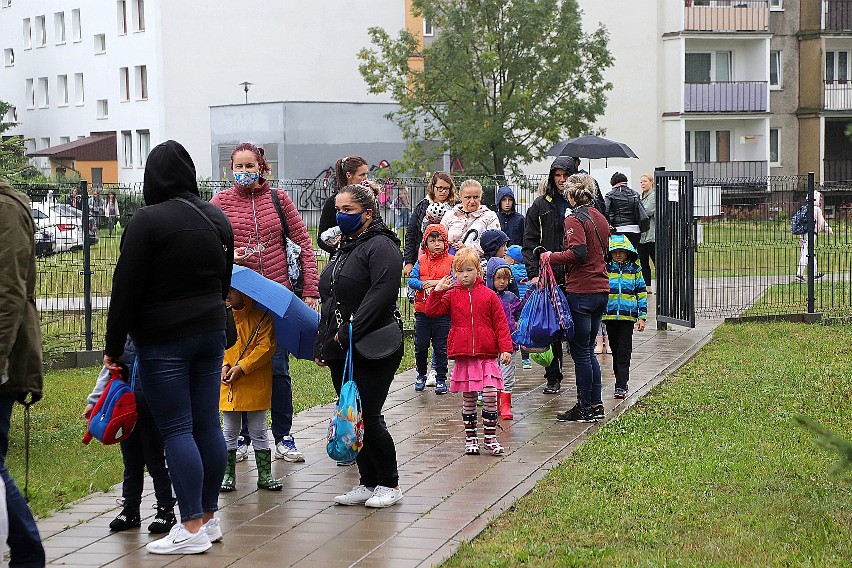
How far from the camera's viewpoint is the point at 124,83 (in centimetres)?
5822

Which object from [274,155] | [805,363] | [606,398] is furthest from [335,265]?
[274,155]

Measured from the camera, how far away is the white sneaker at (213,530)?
6.88 metres

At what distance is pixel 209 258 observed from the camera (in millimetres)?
6523

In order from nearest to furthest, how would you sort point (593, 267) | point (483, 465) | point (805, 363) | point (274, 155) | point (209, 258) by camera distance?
point (209, 258) → point (483, 465) → point (593, 267) → point (805, 363) → point (274, 155)

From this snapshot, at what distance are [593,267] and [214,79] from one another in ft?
152

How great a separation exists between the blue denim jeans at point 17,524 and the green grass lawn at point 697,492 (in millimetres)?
2016

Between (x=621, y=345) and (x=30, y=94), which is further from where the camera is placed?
(x=30, y=94)

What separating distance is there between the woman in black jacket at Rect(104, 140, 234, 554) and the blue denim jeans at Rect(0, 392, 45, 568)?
2.29ft

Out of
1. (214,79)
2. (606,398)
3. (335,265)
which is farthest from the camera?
(214,79)

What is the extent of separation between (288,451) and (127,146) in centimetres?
5175

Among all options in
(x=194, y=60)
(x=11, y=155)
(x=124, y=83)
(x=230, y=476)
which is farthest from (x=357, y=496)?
(x=124, y=83)

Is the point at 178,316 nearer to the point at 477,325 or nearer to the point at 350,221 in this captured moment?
the point at 350,221

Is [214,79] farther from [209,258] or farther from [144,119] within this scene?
[209,258]

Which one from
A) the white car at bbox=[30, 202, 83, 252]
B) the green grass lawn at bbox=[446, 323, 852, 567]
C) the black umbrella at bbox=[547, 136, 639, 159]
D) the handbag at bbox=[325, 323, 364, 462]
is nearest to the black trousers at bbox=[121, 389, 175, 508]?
the handbag at bbox=[325, 323, 364, 462]
